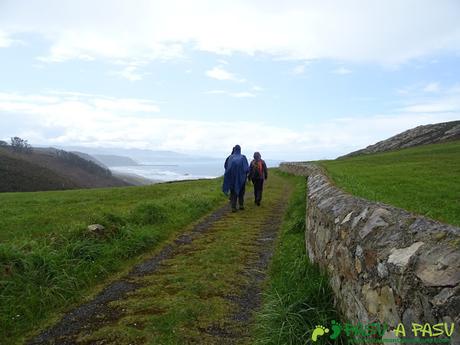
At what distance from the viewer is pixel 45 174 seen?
387 ft

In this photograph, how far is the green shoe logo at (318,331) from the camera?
423 centimetres


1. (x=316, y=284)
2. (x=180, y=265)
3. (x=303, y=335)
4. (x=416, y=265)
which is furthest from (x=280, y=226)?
(x=416, y=265)

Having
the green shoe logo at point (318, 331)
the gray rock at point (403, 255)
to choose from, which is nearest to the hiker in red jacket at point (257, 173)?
the green shoe logo at point (318, 331)

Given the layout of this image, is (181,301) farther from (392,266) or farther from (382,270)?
(392,266)

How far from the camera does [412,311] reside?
2.86m

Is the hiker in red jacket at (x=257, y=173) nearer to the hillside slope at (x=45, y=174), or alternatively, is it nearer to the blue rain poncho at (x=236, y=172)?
the blue rain poncho at (x=236, y=172)

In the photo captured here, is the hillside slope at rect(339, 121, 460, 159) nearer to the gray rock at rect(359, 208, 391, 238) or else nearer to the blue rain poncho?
the blue rain poncho

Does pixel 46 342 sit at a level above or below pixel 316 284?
below

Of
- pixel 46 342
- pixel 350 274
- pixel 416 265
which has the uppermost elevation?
pixel 416 265

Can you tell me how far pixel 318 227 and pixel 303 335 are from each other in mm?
2558

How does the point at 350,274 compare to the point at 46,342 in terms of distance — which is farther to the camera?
the point at 46,342

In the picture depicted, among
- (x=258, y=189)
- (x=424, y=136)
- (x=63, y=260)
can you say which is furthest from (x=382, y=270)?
(x=424, y=136)

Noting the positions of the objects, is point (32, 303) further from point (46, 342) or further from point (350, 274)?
point (350, 274)

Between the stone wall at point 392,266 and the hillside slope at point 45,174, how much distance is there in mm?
101920
